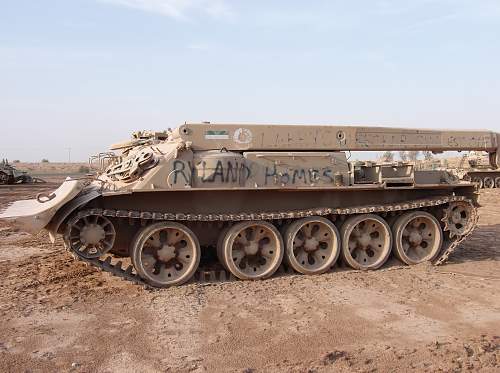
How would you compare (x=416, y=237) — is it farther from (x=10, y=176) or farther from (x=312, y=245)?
(x=10, y=176)

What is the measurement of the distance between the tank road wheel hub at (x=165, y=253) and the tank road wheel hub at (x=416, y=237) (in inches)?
155

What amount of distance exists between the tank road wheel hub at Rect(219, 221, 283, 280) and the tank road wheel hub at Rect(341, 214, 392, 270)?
1.36 meters

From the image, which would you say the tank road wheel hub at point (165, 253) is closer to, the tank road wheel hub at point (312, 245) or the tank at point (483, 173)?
the tank road wheel hub at point (312, 245)

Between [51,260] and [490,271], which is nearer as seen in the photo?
[490,271]

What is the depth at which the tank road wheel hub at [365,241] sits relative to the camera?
9.38 m

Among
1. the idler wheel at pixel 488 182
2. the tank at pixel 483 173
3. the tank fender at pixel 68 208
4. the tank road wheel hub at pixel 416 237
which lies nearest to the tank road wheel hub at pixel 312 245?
the tank road wheel hub at pixel 416 237

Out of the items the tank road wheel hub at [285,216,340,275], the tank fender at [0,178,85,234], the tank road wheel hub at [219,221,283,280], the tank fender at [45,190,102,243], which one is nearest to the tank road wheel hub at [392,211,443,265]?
the tank road wheel hub at [285,216,340,275]

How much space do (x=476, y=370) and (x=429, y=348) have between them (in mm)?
618

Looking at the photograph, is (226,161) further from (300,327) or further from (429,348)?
(429,348)

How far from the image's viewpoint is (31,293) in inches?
318

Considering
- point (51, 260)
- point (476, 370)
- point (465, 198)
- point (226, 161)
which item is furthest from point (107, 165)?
point (476, 370)

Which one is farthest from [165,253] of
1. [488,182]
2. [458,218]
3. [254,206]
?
[488,182]

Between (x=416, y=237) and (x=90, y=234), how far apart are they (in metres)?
6.09

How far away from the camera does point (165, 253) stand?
27.7ft
